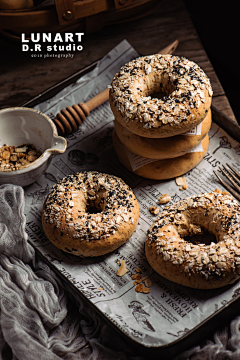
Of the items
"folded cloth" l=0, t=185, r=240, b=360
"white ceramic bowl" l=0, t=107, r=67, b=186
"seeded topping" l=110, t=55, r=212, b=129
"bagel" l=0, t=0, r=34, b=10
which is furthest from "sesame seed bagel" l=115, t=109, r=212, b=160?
"bagel" l=0, t=0, r=34, b=10

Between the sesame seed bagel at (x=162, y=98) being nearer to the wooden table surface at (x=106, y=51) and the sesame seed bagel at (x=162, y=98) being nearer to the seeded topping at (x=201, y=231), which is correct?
the seeded topping at (x=201, y=231)

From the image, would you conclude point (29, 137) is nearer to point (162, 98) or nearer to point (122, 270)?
point (162, 98)

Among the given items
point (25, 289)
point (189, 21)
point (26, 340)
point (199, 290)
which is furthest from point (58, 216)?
point (189, 21)

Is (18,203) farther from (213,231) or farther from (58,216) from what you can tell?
(213,231)

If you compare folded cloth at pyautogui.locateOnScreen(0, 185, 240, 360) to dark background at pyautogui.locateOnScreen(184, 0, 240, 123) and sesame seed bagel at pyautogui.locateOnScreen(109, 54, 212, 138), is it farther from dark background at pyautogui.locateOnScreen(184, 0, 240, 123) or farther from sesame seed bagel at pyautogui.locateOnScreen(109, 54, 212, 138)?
dark background at pyautogui.locateOnScreen(184, 0, 240, 123)

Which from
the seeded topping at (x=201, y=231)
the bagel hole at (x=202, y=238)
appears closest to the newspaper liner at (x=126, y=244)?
the seeded topping at (x=201, y=231)
